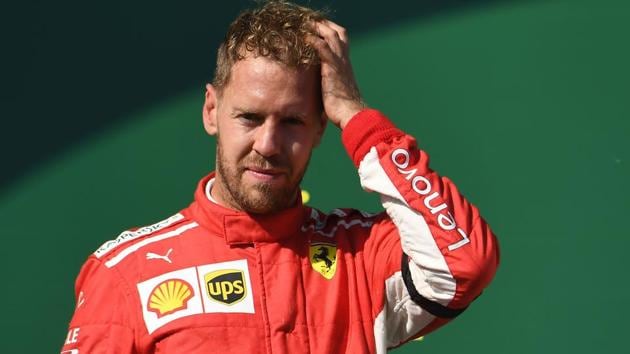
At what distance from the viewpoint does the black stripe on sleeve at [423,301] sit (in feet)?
6.47

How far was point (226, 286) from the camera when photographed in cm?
204

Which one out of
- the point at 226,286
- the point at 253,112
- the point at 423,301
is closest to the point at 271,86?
the point at 253,112

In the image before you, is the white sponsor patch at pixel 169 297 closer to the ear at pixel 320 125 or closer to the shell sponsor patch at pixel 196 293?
the shell sponsor patch at pixel 196 293

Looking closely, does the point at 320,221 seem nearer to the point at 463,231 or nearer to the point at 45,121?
the point at 463,231

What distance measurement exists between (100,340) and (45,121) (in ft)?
4.04

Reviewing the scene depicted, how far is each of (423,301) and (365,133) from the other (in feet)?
1.03

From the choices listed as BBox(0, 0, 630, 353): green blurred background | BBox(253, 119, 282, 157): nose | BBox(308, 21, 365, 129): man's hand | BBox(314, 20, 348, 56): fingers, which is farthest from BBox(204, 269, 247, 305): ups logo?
BBox(0, 0, 630, 353): green blurred background

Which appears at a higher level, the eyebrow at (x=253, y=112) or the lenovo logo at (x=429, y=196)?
the eyebrow at (x=253, y=112)

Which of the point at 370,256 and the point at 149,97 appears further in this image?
the point at 149,97

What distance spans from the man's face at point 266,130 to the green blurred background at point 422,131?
98cm

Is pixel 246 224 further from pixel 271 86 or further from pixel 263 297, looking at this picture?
pixel 271 86

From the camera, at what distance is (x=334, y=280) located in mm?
2059

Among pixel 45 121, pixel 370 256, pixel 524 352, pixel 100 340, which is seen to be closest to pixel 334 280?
pixel 370 256

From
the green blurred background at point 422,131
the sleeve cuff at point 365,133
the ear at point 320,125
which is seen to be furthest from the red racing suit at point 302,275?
the green blurred background at point 422,131
